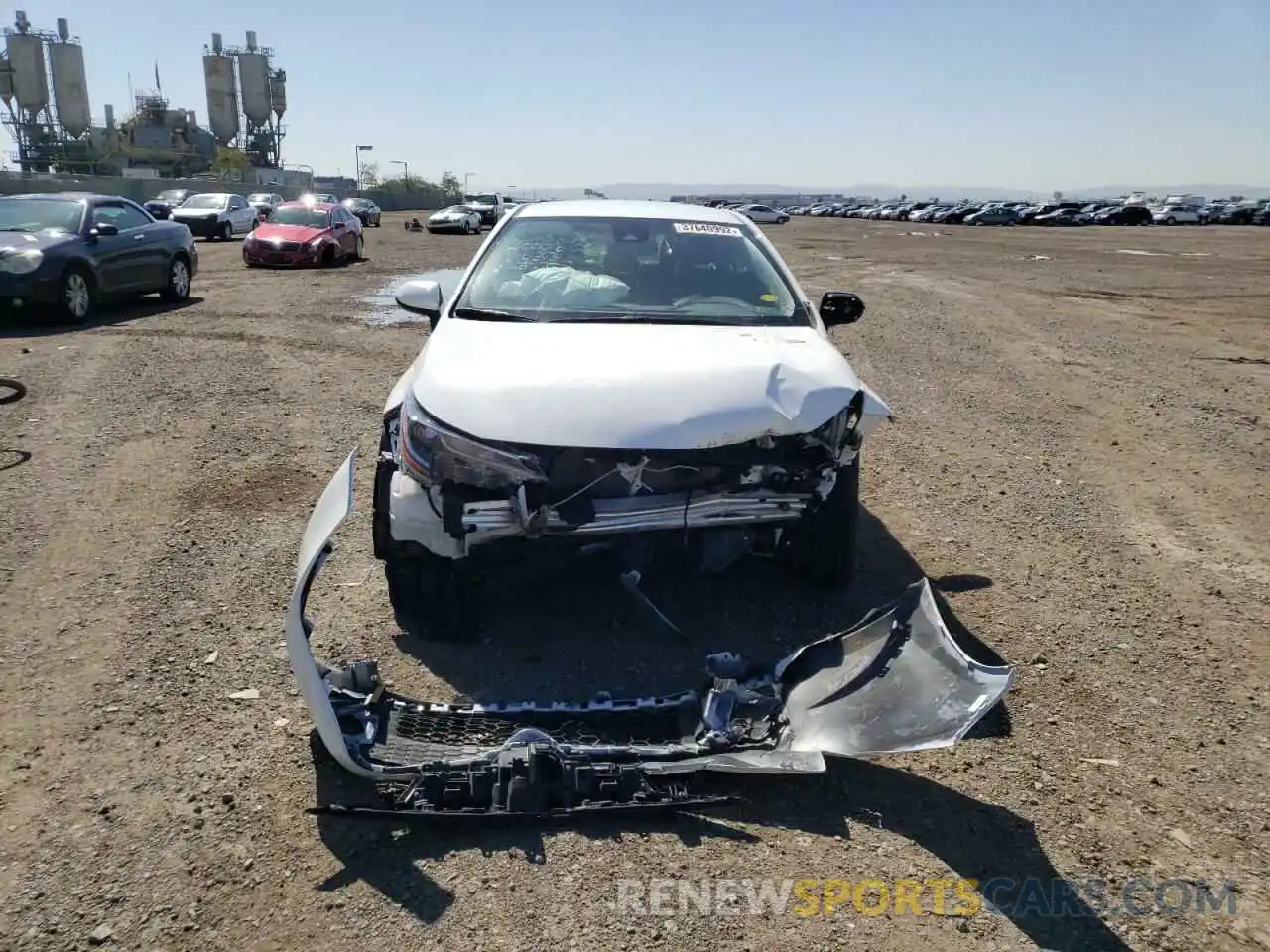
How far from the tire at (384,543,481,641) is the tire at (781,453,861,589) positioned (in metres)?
1.24

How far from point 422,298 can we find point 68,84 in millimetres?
93412

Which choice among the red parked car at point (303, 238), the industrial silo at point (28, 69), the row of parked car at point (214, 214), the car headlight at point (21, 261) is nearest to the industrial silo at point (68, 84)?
the industrial silo at point (28, 69)

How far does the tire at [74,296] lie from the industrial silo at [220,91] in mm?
88873

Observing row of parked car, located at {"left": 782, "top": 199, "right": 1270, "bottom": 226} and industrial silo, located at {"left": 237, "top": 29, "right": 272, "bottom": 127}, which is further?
industrial silo, located at {"left": 237, "top": 29, "right": 272, "bottom": 127}

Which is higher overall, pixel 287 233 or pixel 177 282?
pixel 287 233

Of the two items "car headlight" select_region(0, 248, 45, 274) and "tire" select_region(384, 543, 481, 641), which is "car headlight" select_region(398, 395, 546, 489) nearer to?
"tire" select_region(384, 543, 481, 641)

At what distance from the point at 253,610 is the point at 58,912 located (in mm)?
1822

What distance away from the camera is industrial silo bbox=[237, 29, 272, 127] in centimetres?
8962

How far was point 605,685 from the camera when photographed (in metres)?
3.51

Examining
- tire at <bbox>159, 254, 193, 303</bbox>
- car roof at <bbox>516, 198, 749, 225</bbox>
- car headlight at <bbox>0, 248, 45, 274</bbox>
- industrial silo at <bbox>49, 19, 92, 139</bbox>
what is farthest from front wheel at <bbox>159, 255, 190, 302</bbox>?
industrial silo at <bbox>49, 19, 92, 139</bbox>

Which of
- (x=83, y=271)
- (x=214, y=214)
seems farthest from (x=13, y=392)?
(x=214, y=214)

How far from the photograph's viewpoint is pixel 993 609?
4.18 m

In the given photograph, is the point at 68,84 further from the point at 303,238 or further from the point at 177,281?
the point at 177,281

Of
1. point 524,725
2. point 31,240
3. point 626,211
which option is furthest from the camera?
point 31,240
